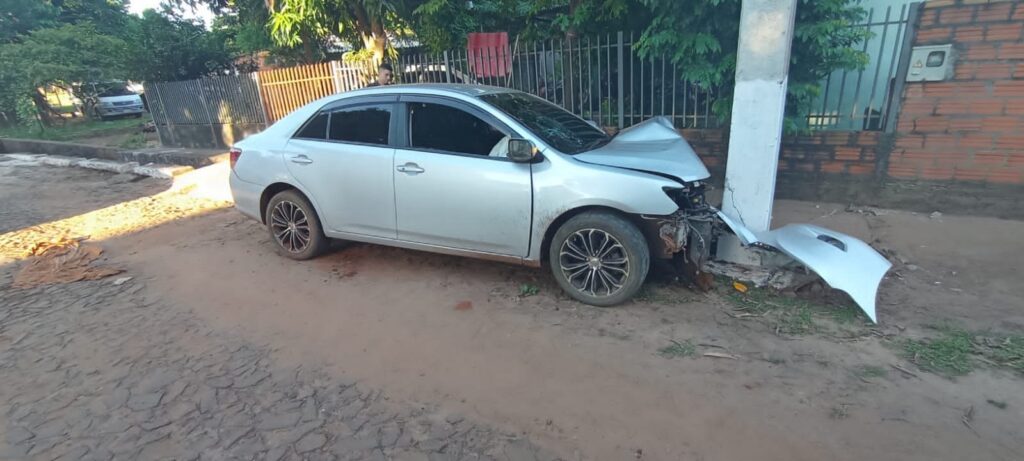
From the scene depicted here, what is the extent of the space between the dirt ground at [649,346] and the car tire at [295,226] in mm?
173

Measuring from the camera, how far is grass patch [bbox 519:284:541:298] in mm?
4108

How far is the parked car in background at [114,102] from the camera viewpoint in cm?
1925

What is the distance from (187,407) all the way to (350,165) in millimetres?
2219

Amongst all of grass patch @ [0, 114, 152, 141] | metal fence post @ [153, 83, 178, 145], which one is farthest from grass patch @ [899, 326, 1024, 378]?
grass patch @ [0, 114, 152, 141]

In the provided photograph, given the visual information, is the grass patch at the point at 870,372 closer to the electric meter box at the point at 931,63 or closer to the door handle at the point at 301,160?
the electric meter box at the point at 931,63

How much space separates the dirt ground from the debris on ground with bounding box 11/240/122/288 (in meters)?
0.29

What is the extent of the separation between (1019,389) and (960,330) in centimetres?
68

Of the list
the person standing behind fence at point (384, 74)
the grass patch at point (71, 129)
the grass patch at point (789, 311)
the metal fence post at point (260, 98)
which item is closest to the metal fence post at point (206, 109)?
the metal fence post at point (260, 98)

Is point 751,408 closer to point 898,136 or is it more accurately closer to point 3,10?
point 898,136

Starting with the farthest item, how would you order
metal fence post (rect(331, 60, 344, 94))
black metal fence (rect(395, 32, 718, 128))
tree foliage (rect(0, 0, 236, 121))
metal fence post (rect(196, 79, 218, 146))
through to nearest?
tree foliage (rect(0, 0, 236, 121)) → metal fence post (rect(196, 79, 218, 146)) → metal fence post (rect(331, 60, 344, 94)) → black metal fence (rect(395, 32, 718, 128))

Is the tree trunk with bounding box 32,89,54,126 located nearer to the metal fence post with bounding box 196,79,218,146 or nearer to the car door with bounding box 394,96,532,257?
the metal fence post with bounding box 196,79,218,146

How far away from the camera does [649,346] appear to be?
3309 millimetres

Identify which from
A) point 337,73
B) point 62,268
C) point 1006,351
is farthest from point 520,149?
point 337,73

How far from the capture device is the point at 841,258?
3.75 metres
